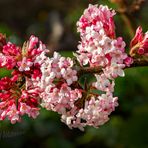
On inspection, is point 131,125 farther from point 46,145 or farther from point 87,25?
point 87,25

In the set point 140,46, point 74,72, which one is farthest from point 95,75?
point 140,46

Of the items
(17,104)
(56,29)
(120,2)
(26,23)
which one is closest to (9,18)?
(26,23)

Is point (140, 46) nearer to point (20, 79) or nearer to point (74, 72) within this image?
point (74, 72)

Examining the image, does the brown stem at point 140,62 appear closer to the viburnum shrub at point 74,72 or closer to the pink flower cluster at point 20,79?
the viburnum shrub at point 74,72

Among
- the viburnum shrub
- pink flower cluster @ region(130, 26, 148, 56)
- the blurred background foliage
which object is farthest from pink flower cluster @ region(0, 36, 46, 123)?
the blurred background foliage

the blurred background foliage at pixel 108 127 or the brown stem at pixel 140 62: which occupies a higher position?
the blurred background foliage at pixel 108 127

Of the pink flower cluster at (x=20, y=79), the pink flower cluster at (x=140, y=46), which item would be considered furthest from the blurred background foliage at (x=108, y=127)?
the pink flower cluster at (x=140, y=46)

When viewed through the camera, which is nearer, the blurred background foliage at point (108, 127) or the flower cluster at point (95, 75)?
the flower cluster at point (95, 75)

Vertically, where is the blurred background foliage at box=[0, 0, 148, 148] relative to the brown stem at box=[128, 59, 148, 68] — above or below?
above

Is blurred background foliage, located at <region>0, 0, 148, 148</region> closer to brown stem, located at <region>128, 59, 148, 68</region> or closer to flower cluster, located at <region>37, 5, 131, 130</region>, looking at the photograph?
flower cluster, located at <region>37, 5, 131, 130</region>
